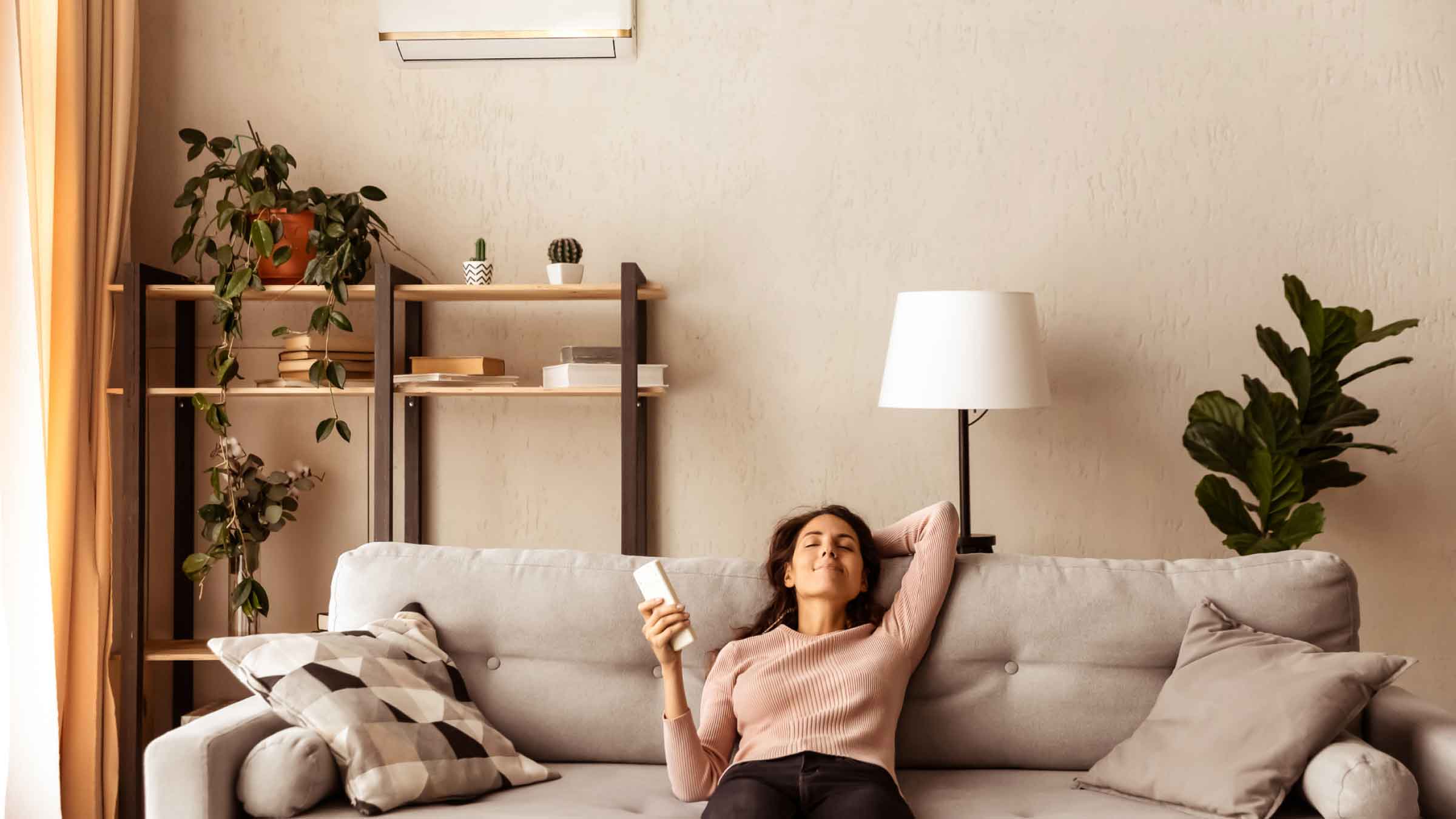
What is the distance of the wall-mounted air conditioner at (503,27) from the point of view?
3.12 m

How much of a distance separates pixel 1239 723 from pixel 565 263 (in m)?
1.92

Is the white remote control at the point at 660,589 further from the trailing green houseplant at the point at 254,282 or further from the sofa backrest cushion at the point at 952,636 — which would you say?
the trailing green houseplant at the point at 254,282

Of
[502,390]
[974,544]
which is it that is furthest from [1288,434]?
[502,390]

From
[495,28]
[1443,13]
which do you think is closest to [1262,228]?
[1443,13]

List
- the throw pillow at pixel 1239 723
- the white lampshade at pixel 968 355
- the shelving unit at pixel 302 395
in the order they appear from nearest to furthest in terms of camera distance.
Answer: the throw pillow at pixel 1239 723 < the white lampshade at pixel 968 355 < the shelving unit at pixel 302 395

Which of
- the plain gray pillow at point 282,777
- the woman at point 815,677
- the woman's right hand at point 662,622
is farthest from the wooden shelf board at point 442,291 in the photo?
the plain gray pillow at point 282,777

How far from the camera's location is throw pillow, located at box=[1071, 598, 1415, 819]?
1.74 metres

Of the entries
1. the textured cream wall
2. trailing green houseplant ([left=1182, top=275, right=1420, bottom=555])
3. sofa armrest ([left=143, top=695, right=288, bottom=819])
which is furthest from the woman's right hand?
trailing green houseplant ([left=1182, top=275, right=1420, bottom=555])

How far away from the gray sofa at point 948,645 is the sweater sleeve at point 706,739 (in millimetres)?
60

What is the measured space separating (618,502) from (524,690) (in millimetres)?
1162

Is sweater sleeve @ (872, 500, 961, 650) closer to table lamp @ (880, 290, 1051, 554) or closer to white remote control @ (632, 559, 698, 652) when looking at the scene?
white remote control @ (632, 559, 698, 652)

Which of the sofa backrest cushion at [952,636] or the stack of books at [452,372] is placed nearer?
the sofa backrest cushion at [952,636]

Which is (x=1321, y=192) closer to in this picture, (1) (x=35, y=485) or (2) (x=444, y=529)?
(2) (x=444, y=529)

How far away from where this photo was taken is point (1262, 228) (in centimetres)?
312
